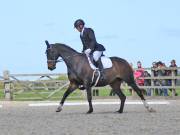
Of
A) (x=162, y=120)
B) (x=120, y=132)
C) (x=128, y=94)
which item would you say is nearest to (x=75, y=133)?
(x=120, y=132)

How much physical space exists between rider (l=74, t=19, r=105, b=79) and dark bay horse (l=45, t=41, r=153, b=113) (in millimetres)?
240

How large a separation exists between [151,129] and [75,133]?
1402 millimetres

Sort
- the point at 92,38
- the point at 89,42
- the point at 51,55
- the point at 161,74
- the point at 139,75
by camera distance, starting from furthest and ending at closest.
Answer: the point at 139,75
the point at 161,74
the point at 51,55
the point at 89,42
the point at 92,38

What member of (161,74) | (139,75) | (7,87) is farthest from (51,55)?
(7,87)

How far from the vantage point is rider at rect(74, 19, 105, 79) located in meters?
16.8

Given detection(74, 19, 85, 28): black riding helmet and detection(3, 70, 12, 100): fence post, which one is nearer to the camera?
detection(74, 19, 85, 28): black riding helmet

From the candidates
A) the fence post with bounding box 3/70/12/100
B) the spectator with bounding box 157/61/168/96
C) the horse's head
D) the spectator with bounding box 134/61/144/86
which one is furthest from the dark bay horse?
the fence post with bounding box 3/70/12/100

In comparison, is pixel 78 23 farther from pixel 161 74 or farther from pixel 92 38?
pixel 161 74

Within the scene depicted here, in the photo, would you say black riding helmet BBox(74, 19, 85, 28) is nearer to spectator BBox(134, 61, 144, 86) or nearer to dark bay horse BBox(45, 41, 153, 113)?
dark bay horse BBox(45, 41, 153, 113)

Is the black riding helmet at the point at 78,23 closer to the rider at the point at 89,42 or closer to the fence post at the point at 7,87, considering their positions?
the rider at the point at 89,42

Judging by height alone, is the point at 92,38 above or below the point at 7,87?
above

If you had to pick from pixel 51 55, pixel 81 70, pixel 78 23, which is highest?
pixel 78 23

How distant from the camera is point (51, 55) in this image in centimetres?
1736

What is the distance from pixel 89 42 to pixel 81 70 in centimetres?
77
